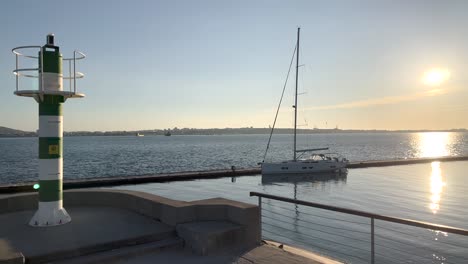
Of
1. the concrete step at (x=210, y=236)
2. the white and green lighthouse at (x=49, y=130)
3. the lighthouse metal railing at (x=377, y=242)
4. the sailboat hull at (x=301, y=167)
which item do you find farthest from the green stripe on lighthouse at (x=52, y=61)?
the sailboat hull at (x=301, y=167)

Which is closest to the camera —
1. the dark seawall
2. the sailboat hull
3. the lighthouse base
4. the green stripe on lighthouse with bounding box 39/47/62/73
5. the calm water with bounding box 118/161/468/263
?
the lighthouse base

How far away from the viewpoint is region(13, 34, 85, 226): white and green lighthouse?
748 centimetres

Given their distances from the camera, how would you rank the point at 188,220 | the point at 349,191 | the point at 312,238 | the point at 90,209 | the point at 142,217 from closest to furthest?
1. the point at 188,220
2. the point at 142,217
3. the point at 90,209
4. the point at 312,238
5. the point at 349,191

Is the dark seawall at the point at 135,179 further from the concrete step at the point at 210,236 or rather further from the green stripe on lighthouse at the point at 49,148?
the concrete step at the point at 210,236

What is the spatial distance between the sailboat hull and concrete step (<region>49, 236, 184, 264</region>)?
3514 cm

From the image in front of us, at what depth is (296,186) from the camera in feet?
115

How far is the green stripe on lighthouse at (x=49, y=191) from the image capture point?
7.54 m

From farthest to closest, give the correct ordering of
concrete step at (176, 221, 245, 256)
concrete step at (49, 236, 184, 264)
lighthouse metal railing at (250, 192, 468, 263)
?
1. lighthouse metal railing at (250, 192, 468, 263)
2. concrete step at (176, 221, 245, 256)
3. concrete step at (49, 236, 184, 264)

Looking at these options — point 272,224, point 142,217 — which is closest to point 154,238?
point 142,217

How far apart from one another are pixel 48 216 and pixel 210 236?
359 centimetres

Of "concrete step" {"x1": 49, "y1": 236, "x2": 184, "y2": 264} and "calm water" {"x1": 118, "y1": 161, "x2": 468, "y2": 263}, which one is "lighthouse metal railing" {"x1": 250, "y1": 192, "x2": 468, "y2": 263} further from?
"concrete step" {"x1": 49, "y1": 236, "x2": 184, "y2": 264}

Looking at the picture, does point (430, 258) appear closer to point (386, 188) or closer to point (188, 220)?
point (188, 220)

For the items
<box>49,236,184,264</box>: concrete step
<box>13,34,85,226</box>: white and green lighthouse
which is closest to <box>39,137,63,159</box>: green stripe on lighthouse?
<box>13,34,85,226</box>: white and green lighthouse

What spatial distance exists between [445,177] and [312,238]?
32900 millimetres
